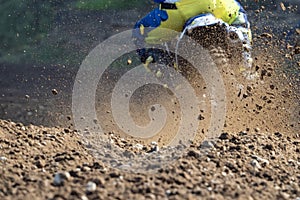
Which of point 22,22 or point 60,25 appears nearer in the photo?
point 22,22

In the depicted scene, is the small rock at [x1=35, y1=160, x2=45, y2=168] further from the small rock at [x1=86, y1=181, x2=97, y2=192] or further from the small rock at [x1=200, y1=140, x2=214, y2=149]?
the small rock at [x1=200, y1=140, x2=214, y2=149]

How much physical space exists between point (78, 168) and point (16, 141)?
3.18 ft

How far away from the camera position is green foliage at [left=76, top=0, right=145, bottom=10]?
894 centimetres

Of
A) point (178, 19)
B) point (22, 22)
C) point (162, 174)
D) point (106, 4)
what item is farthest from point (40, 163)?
point (106, 4)

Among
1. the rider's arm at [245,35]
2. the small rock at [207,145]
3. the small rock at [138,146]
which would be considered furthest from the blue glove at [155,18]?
the small rock at [207,145]

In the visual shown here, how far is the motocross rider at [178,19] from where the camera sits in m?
5.48

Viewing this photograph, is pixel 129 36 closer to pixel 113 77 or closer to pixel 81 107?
pixel 113 77

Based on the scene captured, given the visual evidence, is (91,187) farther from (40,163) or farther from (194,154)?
(194,154)

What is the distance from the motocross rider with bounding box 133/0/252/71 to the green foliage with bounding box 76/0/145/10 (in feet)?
10.6

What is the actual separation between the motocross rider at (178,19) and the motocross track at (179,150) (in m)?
0.41

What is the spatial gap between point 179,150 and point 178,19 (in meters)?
2.00

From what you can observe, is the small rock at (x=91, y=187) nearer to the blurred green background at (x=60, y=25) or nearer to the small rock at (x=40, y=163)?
the small rock at (x=40, y=163)

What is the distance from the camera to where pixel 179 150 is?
3.85m

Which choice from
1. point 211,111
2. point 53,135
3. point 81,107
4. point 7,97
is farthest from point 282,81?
point 7,97
